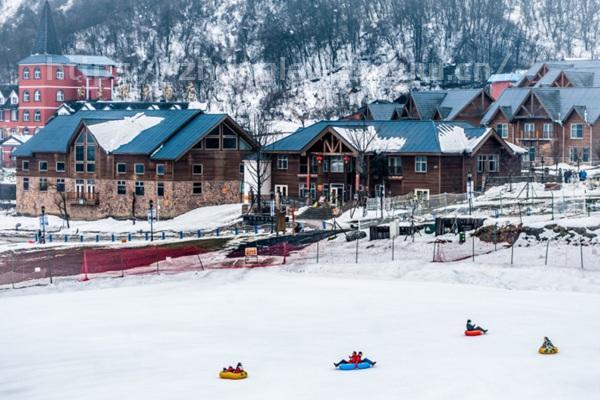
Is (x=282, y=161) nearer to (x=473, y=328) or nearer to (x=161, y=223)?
(x=161, y=223)

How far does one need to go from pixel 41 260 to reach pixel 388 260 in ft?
50.7

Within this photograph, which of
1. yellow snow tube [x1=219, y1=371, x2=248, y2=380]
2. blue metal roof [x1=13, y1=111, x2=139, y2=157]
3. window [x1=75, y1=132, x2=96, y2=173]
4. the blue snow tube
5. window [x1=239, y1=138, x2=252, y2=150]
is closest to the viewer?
yellow snow tube [x1=219, y1=371, x2=248, y2=380]

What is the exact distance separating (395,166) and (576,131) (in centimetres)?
2171

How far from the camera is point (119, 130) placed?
7344cm

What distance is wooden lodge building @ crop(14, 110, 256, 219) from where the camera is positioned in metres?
70.2

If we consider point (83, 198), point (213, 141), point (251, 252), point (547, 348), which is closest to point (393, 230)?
point (251, 252)

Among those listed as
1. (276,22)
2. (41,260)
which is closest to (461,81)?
(276,22)

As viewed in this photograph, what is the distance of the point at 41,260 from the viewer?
173 ft

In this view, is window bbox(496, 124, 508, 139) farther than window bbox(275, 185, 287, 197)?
Yes

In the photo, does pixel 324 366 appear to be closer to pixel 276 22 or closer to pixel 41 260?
pixel 41 260

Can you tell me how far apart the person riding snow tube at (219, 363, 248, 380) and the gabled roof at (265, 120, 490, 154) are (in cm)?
3886

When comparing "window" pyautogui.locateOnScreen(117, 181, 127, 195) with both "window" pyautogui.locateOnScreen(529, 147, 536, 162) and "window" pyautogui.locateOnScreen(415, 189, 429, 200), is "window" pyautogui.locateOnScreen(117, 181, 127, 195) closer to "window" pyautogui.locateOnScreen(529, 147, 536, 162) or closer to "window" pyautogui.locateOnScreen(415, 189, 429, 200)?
"window" pyautogui.locateOnScreen(415, 189, 429, 200)

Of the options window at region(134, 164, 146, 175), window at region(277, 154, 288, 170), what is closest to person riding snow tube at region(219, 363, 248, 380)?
window at region(277, 154, 288, 170)

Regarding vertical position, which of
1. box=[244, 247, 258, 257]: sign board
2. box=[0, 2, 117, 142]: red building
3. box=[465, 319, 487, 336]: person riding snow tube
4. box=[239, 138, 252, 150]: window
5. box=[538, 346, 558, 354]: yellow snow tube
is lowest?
box=[538, 346, 558, 354]: yellow snow tube
